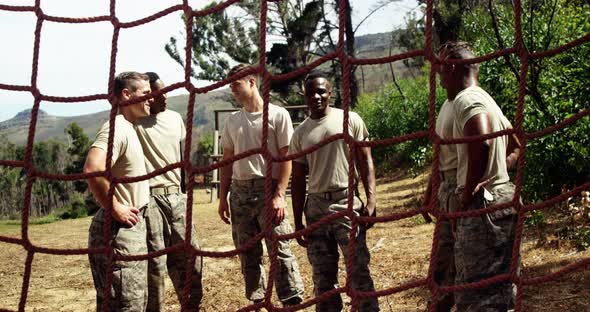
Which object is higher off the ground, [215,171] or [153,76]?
[153,76]

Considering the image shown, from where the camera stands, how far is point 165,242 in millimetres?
3131

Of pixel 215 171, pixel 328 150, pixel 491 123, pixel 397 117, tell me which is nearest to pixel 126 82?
pixel 328 150

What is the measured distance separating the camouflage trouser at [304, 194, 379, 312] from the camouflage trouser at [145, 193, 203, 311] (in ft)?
1.87

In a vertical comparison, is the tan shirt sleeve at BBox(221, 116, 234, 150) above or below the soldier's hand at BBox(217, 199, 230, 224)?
above

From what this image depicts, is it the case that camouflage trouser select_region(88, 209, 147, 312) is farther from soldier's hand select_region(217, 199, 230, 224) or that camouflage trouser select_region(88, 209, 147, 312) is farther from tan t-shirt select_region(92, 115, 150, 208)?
soldier's hand select_region(217, 199, 230, 224)

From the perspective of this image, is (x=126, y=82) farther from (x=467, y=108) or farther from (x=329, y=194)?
(x=467, y=108)

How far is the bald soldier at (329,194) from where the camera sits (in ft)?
8.95

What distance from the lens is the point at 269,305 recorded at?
2.00 metres

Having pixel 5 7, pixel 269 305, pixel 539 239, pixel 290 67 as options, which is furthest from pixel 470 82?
pixel 290 67

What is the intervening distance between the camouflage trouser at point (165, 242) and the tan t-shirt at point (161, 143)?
91mm

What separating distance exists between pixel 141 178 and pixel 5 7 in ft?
2.55

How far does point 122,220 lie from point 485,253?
1.38 meters

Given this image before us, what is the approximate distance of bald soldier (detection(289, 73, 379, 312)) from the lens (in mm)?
2729

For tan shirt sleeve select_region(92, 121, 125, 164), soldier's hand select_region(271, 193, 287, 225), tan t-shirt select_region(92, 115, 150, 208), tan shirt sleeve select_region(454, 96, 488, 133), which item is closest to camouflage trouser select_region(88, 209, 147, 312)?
tan t-shirt select_region(92, 115, 150, 208)
